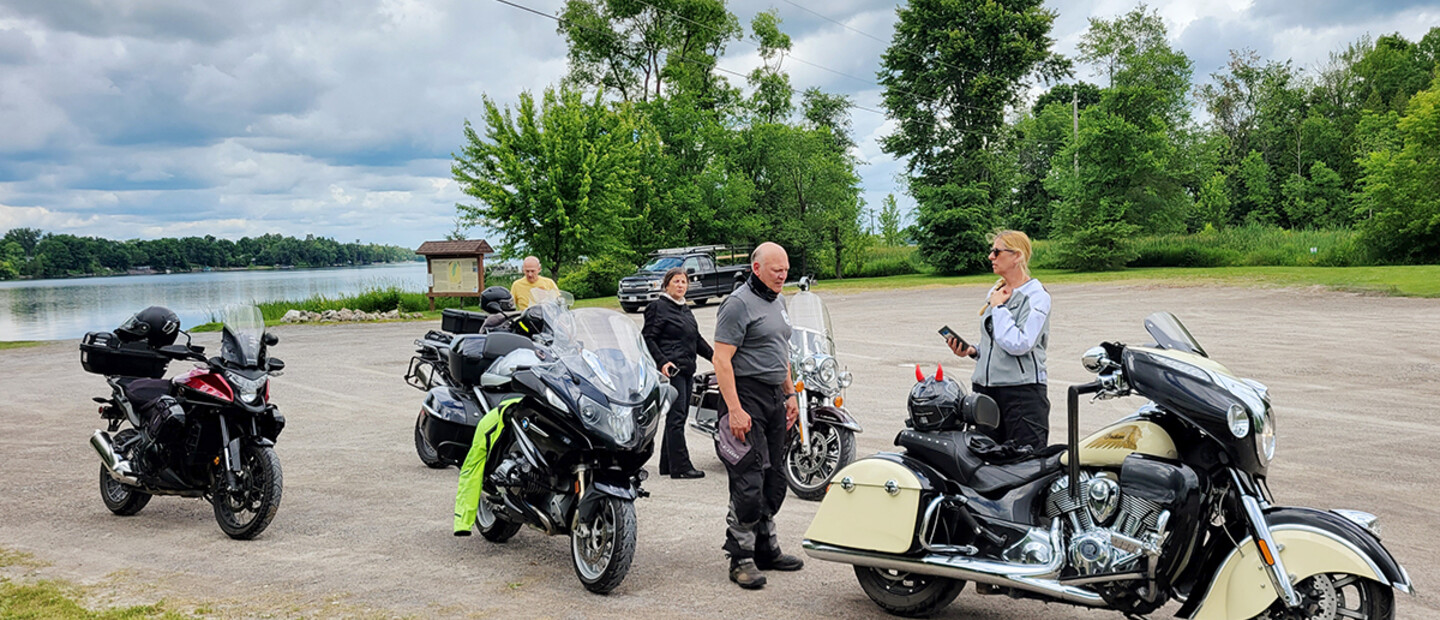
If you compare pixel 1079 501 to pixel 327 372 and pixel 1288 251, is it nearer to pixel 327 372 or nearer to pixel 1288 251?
pixel 327 372

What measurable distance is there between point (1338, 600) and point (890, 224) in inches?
2184

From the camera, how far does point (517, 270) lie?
41.8 metres

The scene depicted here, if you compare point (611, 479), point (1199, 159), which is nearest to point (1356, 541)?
point (611, 479)

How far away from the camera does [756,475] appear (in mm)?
5484

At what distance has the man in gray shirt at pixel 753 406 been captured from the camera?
5.41m

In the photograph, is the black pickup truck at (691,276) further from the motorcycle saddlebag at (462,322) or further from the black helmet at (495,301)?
the motorcycle saddlebag at (462,322)

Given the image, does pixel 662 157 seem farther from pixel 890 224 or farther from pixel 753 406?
pixel 753 406

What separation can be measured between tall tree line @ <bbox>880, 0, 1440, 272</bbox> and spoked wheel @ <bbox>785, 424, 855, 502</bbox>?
37.0 metres

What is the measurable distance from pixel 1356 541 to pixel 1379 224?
40.4 meters

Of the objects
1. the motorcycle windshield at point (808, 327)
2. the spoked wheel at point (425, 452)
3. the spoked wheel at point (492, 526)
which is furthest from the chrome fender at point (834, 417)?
the spoked wheel at point (425, 452)

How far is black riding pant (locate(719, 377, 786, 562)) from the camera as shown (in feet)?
17.9

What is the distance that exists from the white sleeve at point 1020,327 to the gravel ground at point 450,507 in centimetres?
134

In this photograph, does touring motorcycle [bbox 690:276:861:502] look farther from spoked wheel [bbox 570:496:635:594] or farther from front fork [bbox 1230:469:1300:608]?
front fork [bbox 1230:469:1300:608]

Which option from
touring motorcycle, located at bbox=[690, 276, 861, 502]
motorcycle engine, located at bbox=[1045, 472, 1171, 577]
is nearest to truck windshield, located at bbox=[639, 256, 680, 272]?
touring motorcycle, located at bbox=[690, 276, 861, 502]
